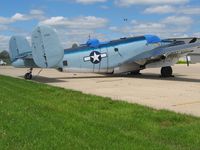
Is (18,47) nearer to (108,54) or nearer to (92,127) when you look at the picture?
(108,54)

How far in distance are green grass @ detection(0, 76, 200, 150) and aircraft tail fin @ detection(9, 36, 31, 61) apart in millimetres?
13750

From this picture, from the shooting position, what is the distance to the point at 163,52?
2311cm

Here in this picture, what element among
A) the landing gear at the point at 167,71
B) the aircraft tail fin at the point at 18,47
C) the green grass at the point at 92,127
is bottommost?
the green grass at the point at 92,127

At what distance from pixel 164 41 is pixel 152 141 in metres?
19.8

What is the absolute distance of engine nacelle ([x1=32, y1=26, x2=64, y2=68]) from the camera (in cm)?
2022

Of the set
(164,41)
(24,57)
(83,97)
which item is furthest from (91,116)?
(164,41)

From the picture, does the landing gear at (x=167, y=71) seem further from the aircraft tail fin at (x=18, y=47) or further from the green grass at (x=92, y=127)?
the green grass at (x=92, y=127)

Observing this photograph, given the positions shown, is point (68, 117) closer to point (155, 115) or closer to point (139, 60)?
point (155, 115)

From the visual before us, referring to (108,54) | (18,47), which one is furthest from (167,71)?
(18,47)

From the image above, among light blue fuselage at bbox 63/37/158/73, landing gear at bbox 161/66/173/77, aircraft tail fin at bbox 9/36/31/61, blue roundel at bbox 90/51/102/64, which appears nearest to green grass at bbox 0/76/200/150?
light blue fuselage at bbox 63/37/158/73

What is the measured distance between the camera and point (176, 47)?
22891 mm

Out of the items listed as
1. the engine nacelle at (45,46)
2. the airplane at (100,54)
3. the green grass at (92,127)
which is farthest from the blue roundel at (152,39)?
the green grass at (92,127)

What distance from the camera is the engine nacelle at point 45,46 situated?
66.3ft

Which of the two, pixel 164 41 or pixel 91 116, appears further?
pixel 164 41
